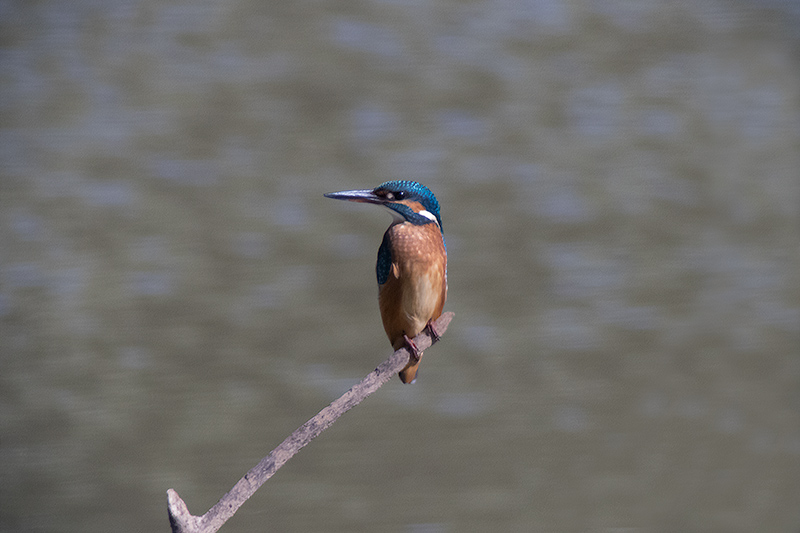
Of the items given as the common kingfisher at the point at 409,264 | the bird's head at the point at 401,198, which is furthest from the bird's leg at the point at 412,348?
the bird's head at the point at 401,198

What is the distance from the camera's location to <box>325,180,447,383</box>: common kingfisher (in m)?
1.39

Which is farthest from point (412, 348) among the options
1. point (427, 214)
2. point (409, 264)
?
point (427, 214)

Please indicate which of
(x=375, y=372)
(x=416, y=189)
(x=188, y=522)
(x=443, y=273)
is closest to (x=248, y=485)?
(x=188, y=522)

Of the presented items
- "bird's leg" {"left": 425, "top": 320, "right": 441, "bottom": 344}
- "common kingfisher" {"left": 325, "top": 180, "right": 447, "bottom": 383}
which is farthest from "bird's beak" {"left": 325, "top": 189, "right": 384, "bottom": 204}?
"bird's leg" {"left": 425, "top": 320, "right": 441, "bottom": 344}

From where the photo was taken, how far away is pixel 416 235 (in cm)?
140

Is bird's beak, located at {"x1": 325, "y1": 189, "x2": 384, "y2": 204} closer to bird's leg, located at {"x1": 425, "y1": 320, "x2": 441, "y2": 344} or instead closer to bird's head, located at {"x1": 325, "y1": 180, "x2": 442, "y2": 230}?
bird's head, located at {"x1": 325, "y1": 180, "x2": 442, "y2": 230}

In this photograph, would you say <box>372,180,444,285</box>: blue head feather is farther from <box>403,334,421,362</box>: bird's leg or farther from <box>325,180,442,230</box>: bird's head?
<box>403,334,421,362</box>: bird's leg

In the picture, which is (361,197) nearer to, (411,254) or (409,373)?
(411,254)

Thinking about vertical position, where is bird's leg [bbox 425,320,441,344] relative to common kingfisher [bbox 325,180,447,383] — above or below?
below

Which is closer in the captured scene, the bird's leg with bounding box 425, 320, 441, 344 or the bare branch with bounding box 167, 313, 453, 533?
the bare branch with bounding box 167, 313, 453, 533

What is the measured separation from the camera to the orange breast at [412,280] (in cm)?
138

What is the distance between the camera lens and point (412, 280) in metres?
1.38

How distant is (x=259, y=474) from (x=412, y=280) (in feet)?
1.67

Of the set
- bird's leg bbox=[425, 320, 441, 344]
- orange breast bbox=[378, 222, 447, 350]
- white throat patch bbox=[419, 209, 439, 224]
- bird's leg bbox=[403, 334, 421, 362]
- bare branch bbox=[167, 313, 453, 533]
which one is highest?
white throat patch bbox=[419, 209, 439, 224]
